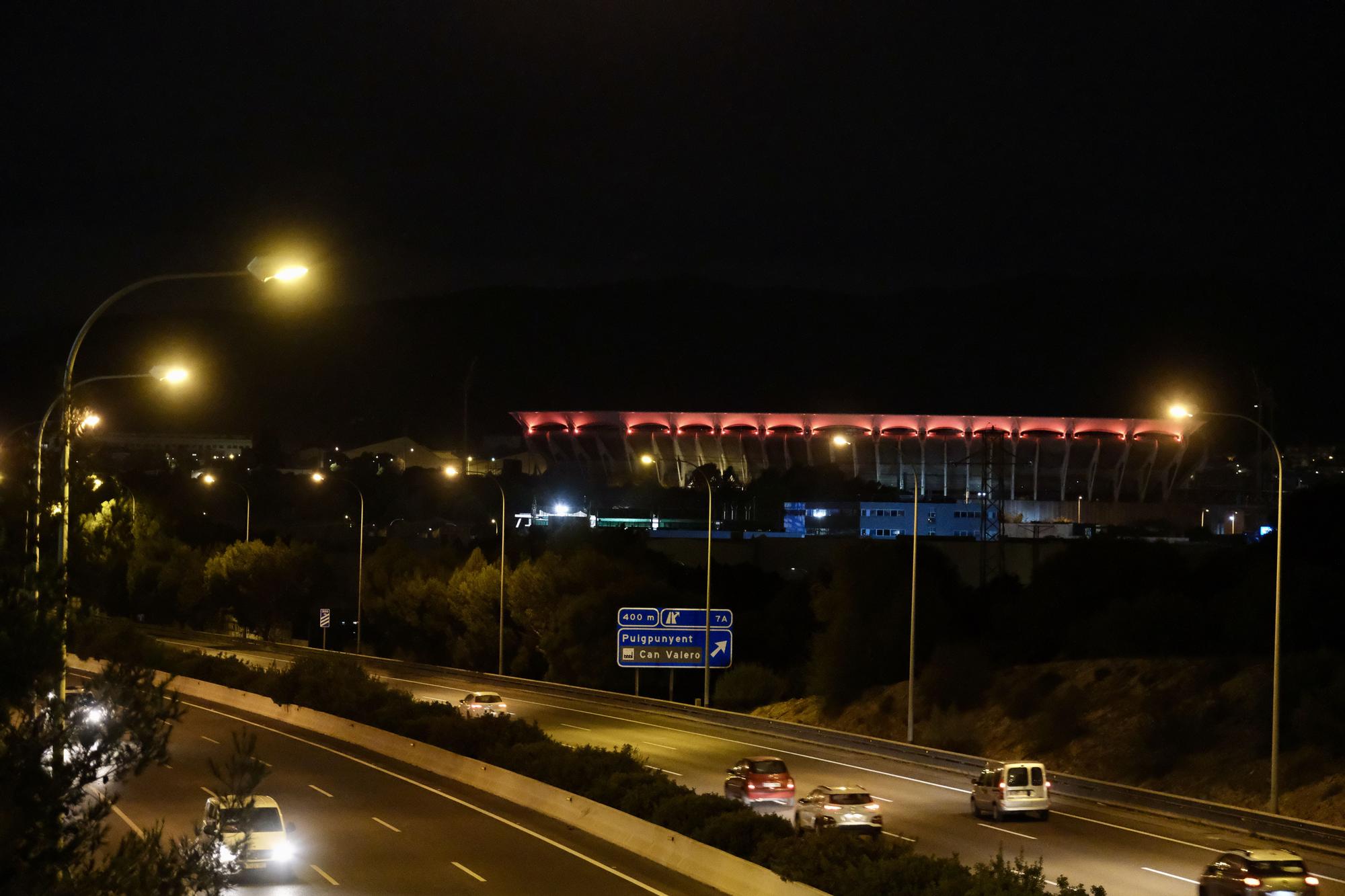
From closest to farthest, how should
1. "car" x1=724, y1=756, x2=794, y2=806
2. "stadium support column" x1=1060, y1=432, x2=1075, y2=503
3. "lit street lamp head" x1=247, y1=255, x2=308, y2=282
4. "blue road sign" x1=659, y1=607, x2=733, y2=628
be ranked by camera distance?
"lit street lamp head" x1=247, y1=255, x2=308, y2=282
"car" x1=724, y1=756, x2=794, y2=806
"blue road sign" x1=659, y1=607, x2=733, y2=628
"stadium support column" x1=1060, y1=432, x2=1075, y2=503

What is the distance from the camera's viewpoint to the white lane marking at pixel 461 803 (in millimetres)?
21838

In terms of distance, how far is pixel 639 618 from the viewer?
49844 mm

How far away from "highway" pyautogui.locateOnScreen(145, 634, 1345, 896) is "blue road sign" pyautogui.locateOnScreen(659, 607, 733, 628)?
3.20m

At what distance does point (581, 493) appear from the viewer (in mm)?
127688

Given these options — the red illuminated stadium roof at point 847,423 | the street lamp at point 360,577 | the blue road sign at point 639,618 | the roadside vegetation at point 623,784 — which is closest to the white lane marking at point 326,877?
the roadside vegetation at point 623,784

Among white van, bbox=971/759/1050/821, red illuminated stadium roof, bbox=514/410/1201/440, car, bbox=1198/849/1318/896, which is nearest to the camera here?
car, bbox=1198/849/1318/896

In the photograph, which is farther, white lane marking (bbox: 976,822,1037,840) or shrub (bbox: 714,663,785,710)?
shrub (bbox: 714,663,785,710)

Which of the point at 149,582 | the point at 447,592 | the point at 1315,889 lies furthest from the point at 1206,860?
the point at 149,582

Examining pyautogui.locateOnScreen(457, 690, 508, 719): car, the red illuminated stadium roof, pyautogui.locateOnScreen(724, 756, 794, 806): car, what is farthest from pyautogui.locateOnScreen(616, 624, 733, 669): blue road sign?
the red illuminated stadium roof

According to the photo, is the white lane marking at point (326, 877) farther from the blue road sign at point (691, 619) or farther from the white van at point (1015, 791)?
the blue road sign at point (691, 619)

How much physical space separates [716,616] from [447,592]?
2746 cm

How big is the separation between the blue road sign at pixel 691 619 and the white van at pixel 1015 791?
71.6 ft

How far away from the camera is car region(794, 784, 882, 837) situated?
79.2ft

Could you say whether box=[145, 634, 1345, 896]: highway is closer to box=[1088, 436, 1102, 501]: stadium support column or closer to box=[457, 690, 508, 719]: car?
box=[457, 690, 508, 719]: car
